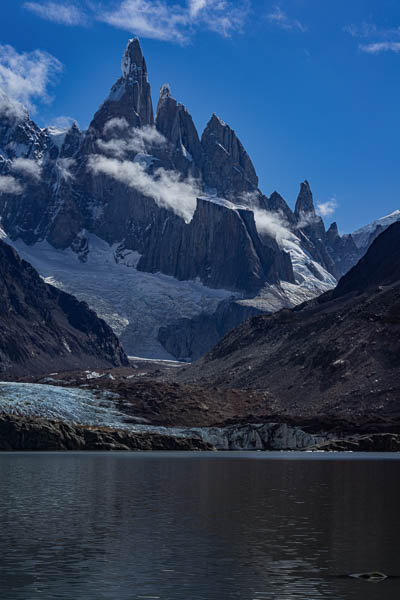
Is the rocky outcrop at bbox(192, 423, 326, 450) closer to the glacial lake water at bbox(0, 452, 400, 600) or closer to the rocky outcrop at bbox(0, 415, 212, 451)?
the rocky outcrop at bbox(0, 415, 212, 451)

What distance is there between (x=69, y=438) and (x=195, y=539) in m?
119

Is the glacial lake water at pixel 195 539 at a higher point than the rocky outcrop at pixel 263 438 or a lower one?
lower

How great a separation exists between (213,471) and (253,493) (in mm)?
30143

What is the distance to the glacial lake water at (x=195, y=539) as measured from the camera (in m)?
31.4

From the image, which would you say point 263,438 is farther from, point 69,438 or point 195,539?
point 195,539

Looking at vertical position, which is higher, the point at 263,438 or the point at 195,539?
the point at 263,438

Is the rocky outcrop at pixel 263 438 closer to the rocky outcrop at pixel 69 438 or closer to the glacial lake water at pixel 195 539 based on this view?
the rocky outcrop at pixel 69 438

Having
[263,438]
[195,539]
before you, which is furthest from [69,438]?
[195,539]

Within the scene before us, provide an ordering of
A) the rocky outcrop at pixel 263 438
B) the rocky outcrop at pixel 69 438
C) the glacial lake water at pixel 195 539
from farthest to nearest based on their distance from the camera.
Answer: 1. the rocky outcrop at pixel 263 438
2. the rocky outcrop at pixel 69 438
3. the glacial lake water at pixel 195 539

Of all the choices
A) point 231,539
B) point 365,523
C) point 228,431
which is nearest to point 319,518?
point 365,523

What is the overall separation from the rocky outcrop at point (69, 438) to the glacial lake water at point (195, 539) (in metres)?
80.1

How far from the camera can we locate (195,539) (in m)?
43.1

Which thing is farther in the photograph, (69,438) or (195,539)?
(69,438)

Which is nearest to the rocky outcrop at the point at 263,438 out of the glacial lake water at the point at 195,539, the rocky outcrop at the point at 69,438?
the rocky outcrop at the point at 69,438
